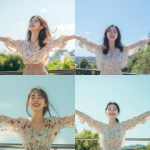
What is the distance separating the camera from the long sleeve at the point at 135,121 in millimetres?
1756

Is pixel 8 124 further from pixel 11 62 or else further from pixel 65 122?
pixel 11 62

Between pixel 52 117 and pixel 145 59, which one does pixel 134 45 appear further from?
pixel 145 59

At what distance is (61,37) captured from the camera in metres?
1.73

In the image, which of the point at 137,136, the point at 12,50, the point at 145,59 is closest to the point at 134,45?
the point at 137,136

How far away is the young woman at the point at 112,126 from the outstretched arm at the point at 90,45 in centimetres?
31

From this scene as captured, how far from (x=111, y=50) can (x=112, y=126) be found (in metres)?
0.41

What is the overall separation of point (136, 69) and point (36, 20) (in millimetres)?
993

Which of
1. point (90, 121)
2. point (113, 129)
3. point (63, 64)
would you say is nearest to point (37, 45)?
point (90, 121)

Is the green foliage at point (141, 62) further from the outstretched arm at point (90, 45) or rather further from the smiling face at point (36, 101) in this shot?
the smiling face at point (36, 101)

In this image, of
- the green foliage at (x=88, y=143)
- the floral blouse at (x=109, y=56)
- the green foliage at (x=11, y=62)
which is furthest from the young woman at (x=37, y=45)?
the green foliage at (x=11, y=62)

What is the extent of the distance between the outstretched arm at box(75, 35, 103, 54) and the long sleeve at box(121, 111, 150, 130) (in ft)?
1.35

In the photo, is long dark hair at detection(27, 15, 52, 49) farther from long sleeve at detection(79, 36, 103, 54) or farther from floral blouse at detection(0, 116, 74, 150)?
floral blouse at detection(0, 116, 74, 150)

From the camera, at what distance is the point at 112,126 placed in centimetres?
180

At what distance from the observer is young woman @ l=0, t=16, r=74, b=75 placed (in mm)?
1725
